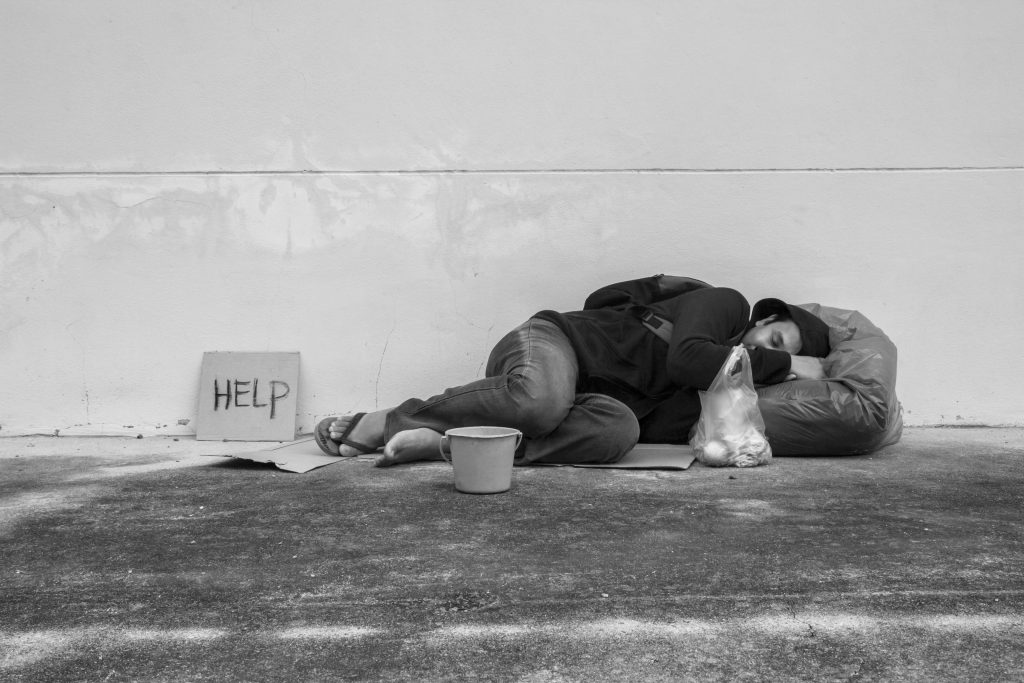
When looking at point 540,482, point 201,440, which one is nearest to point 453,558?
point 540,482

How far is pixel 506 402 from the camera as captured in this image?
9.16 ft

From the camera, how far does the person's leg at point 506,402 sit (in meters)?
2.79

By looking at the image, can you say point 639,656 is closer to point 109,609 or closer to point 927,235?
point 109,609

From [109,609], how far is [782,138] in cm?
286

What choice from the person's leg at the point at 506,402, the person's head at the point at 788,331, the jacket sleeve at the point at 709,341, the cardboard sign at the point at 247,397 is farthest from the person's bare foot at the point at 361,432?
the person's head at the point at 788,331

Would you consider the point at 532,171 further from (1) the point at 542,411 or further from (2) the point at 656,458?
(2) the point at 656,458

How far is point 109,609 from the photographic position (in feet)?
5.35

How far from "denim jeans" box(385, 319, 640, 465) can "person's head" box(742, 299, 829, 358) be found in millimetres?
609

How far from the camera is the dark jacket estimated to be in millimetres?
2885

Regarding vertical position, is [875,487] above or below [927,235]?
below

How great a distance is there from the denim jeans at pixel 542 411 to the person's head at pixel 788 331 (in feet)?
2.00

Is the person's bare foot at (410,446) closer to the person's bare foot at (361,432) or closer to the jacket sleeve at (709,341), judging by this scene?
the person's bare foot at (361,432)

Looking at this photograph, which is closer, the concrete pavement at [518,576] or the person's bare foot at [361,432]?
the concrete pavement at [518,576]

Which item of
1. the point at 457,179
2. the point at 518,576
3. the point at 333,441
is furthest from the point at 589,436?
the point at 457,179
